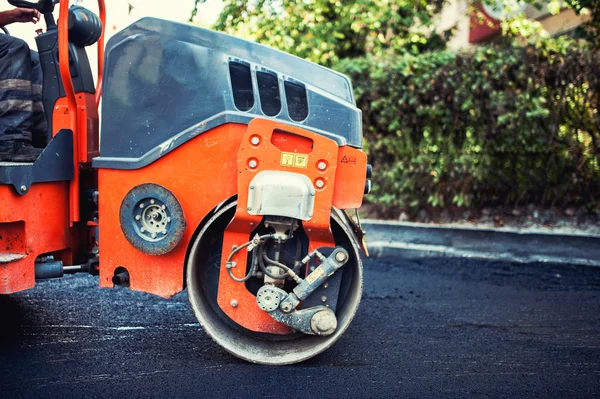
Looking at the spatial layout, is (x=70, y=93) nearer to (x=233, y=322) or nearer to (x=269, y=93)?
(x=269, y=93)

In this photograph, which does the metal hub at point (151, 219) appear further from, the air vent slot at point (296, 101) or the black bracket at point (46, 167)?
the air vent slot at point (296, 101)

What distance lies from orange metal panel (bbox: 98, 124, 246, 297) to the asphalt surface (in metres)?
0.48

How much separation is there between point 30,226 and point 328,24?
625 centimetres

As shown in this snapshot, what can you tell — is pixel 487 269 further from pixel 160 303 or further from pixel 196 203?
pixel 196 203

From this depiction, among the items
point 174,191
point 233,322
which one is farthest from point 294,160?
point 233,322

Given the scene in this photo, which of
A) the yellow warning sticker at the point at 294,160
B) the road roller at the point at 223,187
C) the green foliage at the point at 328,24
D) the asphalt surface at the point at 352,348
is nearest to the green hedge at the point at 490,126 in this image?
the green foliage at the point at 328,24

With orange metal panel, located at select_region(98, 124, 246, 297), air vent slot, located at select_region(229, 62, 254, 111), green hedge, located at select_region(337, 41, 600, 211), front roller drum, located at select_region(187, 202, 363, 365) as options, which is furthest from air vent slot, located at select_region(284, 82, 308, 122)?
green hedge, located at select_region(337, 41, 600, 211)

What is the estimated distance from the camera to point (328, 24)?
8.70m

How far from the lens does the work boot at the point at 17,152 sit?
3.47 m

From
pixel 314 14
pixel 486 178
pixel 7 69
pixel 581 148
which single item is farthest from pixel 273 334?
pixel 314 14

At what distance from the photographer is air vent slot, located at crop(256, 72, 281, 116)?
327 cm

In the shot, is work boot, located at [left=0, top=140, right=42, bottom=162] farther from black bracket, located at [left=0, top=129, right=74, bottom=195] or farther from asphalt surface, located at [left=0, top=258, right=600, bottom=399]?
asphalt surface, located at [left=0, top=258, right=600, bottom=399]

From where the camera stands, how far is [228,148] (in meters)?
3.17

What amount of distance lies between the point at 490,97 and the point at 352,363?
4134mm
